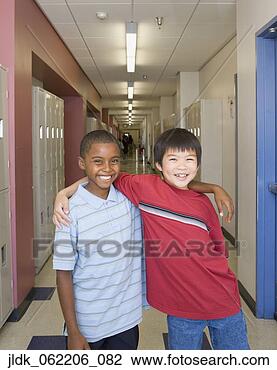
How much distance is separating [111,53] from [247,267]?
4140mm

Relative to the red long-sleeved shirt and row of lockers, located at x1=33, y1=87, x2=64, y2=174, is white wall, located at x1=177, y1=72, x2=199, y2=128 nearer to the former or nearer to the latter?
row of lockers, located at x1=33, y1=87, x2=64, y2=174

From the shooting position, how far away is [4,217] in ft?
9.32

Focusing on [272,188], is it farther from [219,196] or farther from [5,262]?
[5,262]

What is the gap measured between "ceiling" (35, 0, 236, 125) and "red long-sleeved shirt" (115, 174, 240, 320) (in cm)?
311

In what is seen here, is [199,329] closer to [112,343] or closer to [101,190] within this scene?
[112,343]

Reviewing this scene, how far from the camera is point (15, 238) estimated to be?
3.09 m

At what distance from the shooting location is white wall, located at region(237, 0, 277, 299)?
3035 mm

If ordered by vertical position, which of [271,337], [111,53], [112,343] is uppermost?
[111,53]

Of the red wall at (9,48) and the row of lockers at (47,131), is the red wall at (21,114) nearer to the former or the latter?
the red wall at (9,48)

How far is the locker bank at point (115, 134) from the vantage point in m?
2.90

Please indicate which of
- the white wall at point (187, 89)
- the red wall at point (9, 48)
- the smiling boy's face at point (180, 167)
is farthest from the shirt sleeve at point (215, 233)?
the white wall at point (187, 89)

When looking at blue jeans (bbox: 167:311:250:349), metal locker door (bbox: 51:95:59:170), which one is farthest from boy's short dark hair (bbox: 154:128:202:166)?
metal locker door (bbox: 51:95:59:170)

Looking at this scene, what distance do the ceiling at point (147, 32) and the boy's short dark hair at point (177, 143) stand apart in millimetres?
2939
